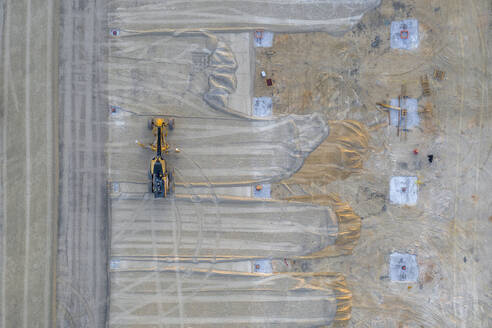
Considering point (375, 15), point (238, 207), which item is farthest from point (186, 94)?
point (375, 15)

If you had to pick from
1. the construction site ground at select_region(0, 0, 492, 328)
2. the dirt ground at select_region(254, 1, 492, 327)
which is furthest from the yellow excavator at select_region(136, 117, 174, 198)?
the dirt ground at select_region(254, 1, 492, 327)

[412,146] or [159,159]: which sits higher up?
[412,146]

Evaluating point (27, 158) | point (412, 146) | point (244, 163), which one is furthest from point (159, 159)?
point (412, 146)

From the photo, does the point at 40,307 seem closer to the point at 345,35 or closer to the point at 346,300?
the point at 346,300

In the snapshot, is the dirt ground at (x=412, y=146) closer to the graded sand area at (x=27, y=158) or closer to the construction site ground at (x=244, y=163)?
the construction site ground at (x=244, y=163)

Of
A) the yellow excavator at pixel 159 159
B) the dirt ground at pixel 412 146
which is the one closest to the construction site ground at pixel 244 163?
the dirt ground at pixel 412 146

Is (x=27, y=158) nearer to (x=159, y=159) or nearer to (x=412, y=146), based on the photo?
(x=159, y=159)

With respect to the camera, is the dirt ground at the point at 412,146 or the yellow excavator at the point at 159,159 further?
the dirt ground at the point at 412,146

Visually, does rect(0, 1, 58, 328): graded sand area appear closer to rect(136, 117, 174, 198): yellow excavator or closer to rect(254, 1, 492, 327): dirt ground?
rect(136, 117, 174, 198): yellow excavator
